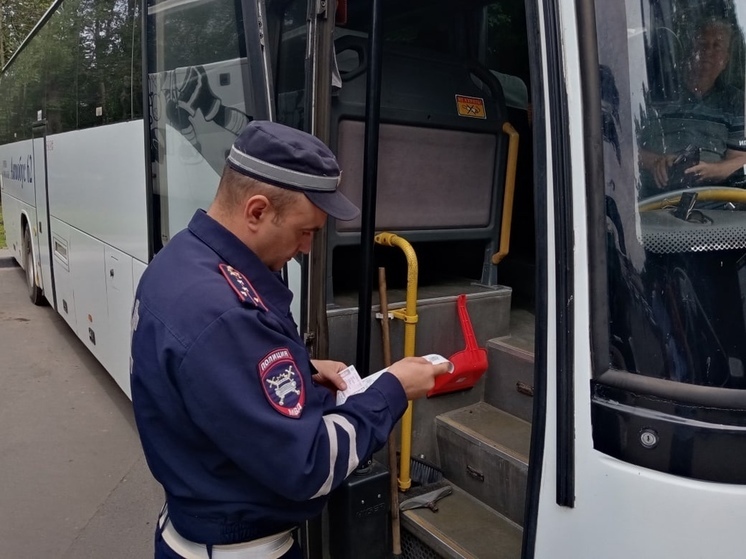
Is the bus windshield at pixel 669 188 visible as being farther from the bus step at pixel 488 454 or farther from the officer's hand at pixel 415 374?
the bus step at pixel 488 454

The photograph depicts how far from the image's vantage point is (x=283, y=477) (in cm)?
124

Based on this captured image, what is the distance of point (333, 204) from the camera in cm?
140

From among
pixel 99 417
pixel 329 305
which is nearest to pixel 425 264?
pixel 329 305

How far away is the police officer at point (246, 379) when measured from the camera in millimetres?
1218

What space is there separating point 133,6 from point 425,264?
2.14 m

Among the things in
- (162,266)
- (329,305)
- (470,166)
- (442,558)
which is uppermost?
(470,166)

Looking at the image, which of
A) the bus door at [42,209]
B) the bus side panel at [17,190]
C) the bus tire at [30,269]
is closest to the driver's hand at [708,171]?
the bus door at [42,209]

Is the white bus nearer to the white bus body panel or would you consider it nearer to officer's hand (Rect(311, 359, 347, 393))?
the white bus body panel

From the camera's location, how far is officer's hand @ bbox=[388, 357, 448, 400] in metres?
1.52

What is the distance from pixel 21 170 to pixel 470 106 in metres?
6.88

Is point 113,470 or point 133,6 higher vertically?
point 133,6

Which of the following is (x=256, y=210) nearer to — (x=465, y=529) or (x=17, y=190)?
(x=465, y=529)

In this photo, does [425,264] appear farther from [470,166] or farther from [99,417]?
[99,417]

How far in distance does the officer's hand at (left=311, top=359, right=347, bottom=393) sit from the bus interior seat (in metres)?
0.73
